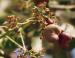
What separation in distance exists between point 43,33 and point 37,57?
0.13 meters

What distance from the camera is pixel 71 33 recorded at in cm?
168

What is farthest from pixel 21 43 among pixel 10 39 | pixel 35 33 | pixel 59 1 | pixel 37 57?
pixel 59 1

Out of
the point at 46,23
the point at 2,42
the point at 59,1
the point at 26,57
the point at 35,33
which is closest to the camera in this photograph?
the point at 26,57

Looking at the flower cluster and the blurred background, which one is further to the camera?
the blurred background

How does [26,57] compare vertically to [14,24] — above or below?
below

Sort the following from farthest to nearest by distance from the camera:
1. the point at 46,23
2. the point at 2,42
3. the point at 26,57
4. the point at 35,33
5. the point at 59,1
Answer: the point at 59,1
the point at 35,33
the point at 2,42
the point at 46,23
the point at 26,57

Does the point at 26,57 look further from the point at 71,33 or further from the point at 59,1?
the point at 59,1

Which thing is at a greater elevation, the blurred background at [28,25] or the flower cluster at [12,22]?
the flower cluster at [12,22]

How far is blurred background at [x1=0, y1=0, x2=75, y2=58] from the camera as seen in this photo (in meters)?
1.65

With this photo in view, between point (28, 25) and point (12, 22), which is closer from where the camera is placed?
point (12, 22)

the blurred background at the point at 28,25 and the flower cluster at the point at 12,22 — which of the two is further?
the blurred background at the point at 28,25

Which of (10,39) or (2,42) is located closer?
(10,39)

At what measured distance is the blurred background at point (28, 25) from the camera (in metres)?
1.65

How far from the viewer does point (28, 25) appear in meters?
1.84
